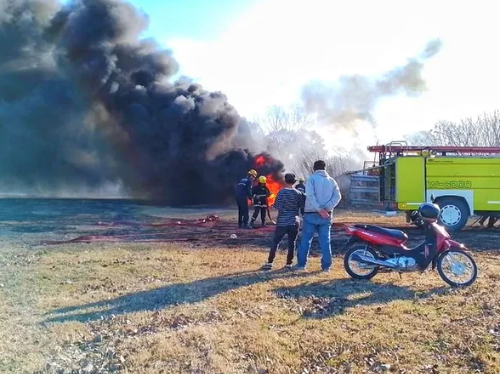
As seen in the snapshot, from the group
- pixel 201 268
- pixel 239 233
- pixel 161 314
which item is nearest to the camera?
pixel 161 314

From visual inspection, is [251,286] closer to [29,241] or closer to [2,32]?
[29,241]

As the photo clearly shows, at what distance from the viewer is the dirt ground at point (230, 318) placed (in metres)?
4.14

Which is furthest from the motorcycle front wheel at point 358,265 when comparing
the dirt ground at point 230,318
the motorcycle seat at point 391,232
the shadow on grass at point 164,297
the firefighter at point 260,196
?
the firefighter at point 260,196

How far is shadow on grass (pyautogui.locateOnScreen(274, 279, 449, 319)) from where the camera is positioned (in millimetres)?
5633

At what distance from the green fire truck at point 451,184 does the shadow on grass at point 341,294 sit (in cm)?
754

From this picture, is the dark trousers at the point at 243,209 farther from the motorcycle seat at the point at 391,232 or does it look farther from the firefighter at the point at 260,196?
the motorcycle seat at the point at 391,232

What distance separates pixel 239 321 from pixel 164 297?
4.59 ft

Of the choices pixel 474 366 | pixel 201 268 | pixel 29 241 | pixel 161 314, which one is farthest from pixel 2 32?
pixel 474 366

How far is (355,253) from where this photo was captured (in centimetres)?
706

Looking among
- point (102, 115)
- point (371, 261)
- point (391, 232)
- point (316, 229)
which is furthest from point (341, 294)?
point (102, 115)

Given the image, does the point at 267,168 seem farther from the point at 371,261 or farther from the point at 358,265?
the point at 371,261

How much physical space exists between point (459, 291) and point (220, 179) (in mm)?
21815

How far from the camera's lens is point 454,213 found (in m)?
13.7

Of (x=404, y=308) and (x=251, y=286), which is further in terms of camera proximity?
(x=251, y=286)
